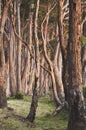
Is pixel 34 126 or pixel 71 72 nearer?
pixel 71 72

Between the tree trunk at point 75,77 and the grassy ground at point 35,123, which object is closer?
the tree trunk at point 75,77

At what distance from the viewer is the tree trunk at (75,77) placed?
11805 millimetres

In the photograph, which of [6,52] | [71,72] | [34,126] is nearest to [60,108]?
[34,126]

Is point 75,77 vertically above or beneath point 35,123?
above

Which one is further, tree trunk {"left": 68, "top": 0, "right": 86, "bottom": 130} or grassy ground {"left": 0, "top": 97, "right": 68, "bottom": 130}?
grassy ground {"left": 0, "top": 97, "right": 68, "bottom": 130}

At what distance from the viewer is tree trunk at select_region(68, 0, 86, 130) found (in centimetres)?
1180

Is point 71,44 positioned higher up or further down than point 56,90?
higher up

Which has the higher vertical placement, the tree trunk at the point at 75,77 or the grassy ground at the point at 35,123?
the tree trunk at the point at 75,77

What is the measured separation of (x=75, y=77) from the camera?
12000 millimetres

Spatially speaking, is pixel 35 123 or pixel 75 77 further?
pixel 35 123

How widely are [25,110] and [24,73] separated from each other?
11.3 m

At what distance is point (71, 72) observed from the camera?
12.1 m

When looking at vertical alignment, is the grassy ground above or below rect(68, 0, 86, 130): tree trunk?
below

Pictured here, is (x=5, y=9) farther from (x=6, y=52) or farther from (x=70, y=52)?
(x=6, y=52)
